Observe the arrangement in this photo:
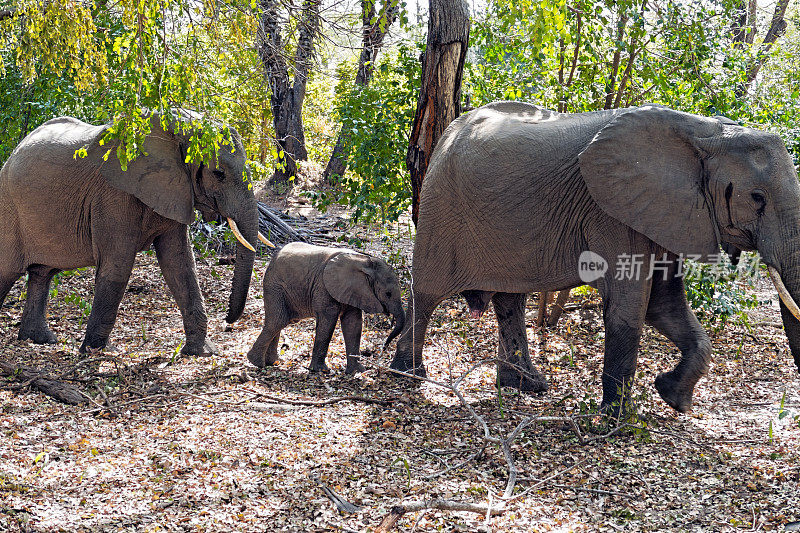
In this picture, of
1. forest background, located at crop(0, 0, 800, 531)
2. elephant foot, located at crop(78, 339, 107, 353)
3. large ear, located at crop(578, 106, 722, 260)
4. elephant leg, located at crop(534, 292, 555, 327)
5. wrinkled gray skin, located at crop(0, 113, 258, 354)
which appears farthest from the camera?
elephant leg, located at crop(534, 292, 555, 327)

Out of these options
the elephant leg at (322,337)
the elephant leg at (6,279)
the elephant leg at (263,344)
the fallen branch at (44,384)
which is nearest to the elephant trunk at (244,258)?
the elephant leg at (263,344)

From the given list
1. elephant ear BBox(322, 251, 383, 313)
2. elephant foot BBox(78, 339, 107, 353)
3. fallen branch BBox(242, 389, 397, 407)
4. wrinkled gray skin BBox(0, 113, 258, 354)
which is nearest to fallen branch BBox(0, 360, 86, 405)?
elephant foot BBox(78, 339, 107, 353)

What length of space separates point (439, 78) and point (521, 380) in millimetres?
3335

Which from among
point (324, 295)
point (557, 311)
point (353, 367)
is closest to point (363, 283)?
point (324, 295)

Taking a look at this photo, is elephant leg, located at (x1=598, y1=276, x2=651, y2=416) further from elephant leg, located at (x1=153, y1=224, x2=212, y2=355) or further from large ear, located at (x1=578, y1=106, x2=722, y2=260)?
elephant leg, located at (x1=153, y1=224, x2=212, y2=355)

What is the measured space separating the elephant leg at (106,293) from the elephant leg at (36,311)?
1.10 metres

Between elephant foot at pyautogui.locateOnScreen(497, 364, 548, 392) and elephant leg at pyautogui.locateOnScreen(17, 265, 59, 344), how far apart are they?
196 inches

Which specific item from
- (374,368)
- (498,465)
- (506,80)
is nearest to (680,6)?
(506,80)

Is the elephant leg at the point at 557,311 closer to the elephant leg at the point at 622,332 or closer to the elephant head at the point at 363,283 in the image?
the elephant head at the point at 363,283

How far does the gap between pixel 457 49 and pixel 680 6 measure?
9.13ft

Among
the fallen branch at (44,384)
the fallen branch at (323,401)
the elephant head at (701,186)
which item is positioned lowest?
the fallen branch at (44,384)

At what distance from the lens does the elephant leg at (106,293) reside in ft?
27.1

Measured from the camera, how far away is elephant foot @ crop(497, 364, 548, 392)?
7.64 metres

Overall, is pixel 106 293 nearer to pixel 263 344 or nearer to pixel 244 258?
pixel 244 258
